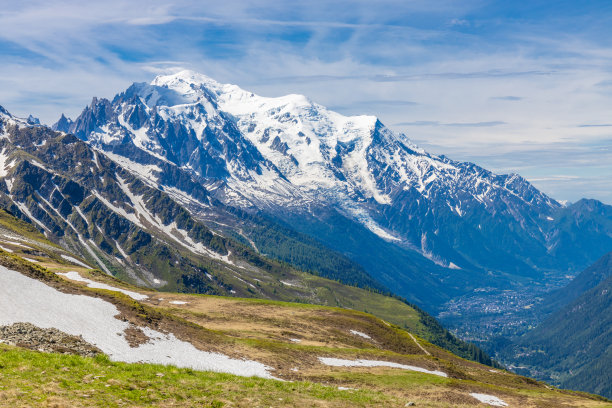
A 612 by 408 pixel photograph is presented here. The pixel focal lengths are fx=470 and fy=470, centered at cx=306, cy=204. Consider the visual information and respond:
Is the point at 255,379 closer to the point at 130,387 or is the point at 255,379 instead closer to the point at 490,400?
the point at 130,387

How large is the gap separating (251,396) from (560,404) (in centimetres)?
4810

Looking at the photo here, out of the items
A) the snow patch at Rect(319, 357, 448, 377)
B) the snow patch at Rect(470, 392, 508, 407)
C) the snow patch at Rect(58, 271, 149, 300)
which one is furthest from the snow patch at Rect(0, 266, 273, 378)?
the snow patch at Rect(58, 271, 149, 300)

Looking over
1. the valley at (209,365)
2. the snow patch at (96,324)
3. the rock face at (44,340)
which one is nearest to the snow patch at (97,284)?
the valley at (209,365)

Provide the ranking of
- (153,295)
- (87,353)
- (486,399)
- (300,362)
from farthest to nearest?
1. (153,295)
2. (300,362)
3. (486,399)
4. (87,353)

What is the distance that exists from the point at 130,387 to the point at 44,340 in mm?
17791

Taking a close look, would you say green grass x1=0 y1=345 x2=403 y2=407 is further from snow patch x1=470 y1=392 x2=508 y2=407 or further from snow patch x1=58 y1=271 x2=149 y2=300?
snow patch x1=58 y1=271 x2=149 y2=300

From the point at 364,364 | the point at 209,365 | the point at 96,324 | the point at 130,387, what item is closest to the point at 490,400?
the point at 364,364

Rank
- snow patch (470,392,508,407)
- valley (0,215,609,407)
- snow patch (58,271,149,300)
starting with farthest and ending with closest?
snow patch (58,271,149,300) < snow patch (470,392,508,407) < valley (0,215,609,407)

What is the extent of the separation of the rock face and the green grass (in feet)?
13.4

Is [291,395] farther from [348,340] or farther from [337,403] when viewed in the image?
[348,340]

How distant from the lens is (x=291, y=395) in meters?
42.1

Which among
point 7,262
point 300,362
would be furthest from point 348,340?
point 7,262

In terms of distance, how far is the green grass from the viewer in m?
30.7

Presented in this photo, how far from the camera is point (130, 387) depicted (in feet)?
114
